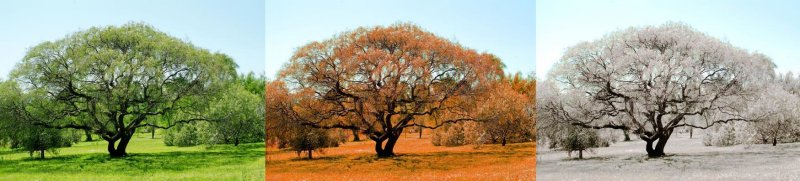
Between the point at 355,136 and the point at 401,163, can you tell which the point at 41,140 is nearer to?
the point at 355,136

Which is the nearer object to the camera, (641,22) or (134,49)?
(134,49)

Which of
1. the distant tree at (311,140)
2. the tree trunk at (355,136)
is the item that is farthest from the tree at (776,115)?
Result: the distant tree at (311,140)

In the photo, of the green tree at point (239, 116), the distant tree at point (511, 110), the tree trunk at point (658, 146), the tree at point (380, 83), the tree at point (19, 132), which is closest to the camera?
the tree at point (19, 132)

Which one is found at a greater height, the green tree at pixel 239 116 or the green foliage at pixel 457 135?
the green tree at pixel 239 116

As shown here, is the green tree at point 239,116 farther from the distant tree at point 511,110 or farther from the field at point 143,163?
the distant tree at point 511,110

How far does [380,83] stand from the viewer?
12.4m

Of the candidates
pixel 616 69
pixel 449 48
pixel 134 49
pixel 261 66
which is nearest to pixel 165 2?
pixel 134 49

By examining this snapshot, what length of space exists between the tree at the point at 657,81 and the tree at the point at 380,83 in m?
1.72

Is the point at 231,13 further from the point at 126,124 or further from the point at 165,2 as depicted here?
the point at 126,124

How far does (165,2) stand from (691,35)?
8.98 metres

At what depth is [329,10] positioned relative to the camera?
13094mm

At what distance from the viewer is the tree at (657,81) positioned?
1250 cm

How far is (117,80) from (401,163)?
15.7 feet

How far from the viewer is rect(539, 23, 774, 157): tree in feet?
41.0
